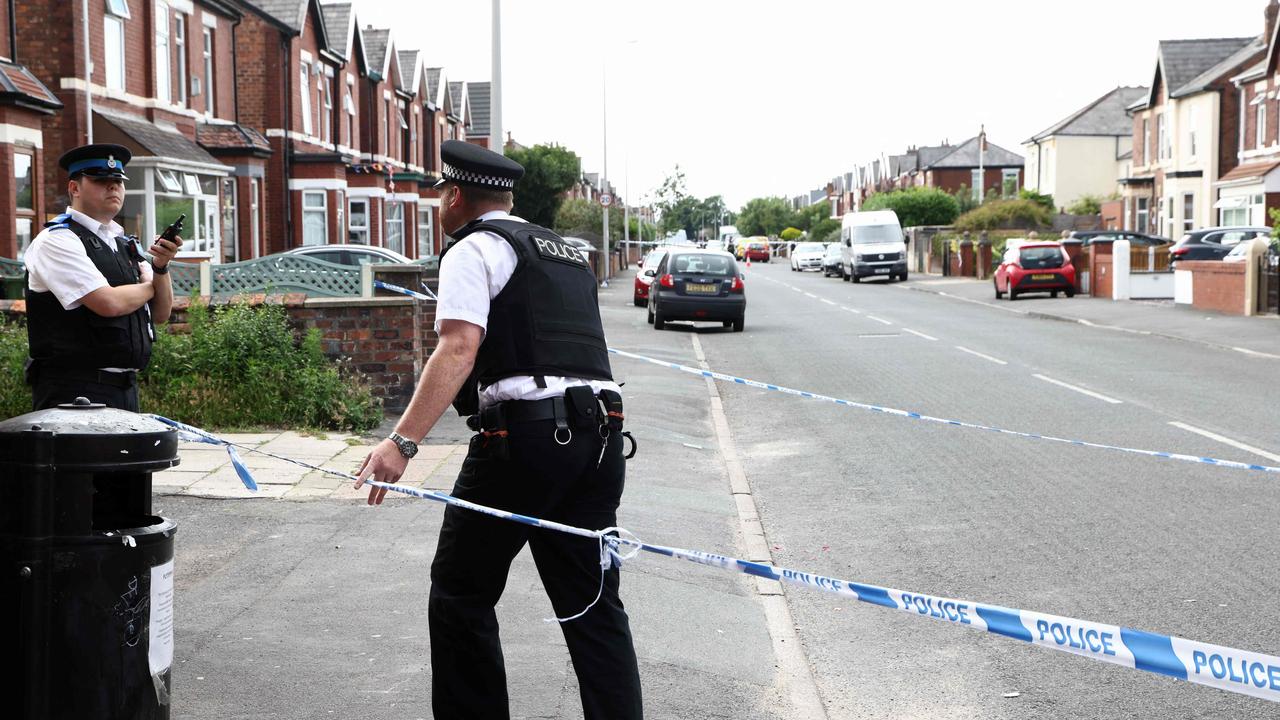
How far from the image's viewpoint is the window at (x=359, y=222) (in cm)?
4391

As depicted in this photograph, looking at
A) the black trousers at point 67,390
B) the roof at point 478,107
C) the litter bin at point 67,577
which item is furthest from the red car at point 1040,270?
the roof at point 478,107

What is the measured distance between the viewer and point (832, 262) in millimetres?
59312

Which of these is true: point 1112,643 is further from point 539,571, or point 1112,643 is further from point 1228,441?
point 1228,441

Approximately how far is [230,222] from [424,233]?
19975mm

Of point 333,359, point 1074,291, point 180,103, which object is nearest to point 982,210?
point 1074,291

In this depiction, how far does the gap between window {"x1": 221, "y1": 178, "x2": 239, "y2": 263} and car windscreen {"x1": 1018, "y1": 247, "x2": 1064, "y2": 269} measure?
20.6m

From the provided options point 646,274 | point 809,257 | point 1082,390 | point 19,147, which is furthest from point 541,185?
point 1082,390

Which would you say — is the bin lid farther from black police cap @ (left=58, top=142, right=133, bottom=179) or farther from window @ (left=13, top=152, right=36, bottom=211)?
window @ (left=13, top=152, right=36, bottom=211)

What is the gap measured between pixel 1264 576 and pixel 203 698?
495cm

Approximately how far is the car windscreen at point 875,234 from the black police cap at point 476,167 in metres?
49.2

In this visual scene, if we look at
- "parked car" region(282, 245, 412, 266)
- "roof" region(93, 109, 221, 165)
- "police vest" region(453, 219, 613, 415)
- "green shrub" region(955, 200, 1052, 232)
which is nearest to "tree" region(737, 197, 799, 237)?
"green shrub" region(955, 200, 1052, 232)

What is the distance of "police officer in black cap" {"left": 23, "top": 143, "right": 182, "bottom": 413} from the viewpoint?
18.1 ft

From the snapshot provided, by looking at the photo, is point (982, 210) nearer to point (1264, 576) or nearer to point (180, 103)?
point (180, 103)

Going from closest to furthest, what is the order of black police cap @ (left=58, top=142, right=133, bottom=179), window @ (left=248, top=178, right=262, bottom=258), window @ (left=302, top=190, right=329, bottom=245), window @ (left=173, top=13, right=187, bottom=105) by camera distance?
black police cap @ (left=58, top=142, right=133, bottom=179), window @ (left=173, top=13, right=187, bottom=105), window @ (left=248, top=178, right=262, bottom=258), window @ (left=302, top=190, right=329, bottom=245)
